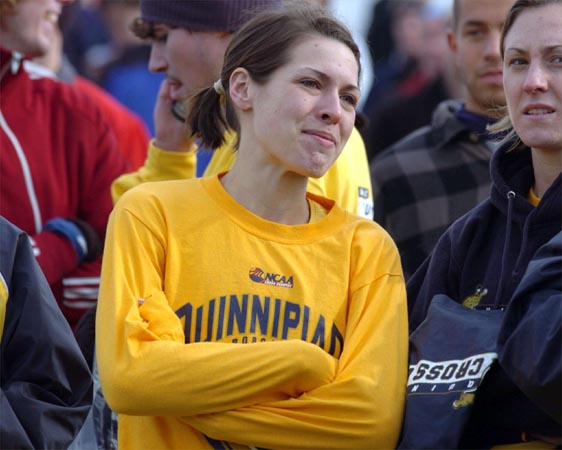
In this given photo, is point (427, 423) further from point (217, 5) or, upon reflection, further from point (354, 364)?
point (217, 5)

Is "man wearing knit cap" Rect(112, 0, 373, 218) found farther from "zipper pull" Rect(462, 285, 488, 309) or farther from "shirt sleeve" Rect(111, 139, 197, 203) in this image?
"zipper pull" Rect(462, 285, 488, 309)

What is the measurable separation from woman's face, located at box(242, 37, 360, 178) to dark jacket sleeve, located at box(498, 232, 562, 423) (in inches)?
29.4

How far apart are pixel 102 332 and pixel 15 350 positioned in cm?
32

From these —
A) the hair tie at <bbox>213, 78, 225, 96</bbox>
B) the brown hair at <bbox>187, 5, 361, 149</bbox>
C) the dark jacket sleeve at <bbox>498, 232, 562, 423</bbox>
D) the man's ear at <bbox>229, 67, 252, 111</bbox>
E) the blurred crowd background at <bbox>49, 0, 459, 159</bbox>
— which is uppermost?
the brown hair at <bbox>187, 5, 361, 149</bbox>

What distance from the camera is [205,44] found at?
4953 mm

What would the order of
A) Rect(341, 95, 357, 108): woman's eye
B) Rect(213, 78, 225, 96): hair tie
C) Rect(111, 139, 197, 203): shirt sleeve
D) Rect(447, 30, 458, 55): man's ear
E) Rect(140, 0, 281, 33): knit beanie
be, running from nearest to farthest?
1. Rect(341, 95, 357, 108): woman's eye
2. Rect(213, 78, 225, 96): hair tie
3. Rect(140, 0, 281, 33): knit beanie
4. Rect(111, 139, 197, 203): shirt sleeve
5. Rect(447, 30, 458, 55): man's ear

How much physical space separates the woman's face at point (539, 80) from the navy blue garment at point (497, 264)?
179 mm

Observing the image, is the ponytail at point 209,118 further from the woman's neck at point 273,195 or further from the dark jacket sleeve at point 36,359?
the dark jacket sleeve at point 36,359

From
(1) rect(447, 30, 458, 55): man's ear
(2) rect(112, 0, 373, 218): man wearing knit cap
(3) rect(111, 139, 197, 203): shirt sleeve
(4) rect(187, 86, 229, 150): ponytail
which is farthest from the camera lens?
(1) rect(447, 30, 458, 55): man's ear

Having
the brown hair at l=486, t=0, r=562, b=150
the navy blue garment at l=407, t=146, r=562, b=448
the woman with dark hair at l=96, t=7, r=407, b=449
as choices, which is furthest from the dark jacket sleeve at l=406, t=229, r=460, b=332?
the brown hair at l=486, t=0, r=562, b=150

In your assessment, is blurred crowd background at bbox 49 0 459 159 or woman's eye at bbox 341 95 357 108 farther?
blurred crowd background at bbox 49 0 459 159

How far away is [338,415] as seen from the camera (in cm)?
358

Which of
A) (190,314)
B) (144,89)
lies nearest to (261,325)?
(190,314)

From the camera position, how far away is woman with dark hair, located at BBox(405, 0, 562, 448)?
11.6 ft
